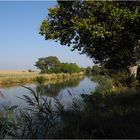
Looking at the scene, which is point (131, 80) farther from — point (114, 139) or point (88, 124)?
point (114, 139)

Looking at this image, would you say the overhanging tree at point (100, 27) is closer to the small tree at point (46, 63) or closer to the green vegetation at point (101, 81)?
the green vegetation at point (101, 81)

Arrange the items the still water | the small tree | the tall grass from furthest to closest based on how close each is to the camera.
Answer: the small tree
the still water
the tall grass

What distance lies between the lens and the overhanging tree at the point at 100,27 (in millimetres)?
19594

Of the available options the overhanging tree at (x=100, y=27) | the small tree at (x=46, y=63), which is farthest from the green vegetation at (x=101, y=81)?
the small tree at (x=46, y=63)

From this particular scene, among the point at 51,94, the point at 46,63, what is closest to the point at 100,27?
the point at 51,94

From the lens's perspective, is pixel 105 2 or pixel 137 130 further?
pixel 105 2

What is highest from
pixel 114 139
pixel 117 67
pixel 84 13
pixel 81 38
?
pixel 84 13

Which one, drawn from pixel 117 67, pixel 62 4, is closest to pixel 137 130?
pixel 62 4

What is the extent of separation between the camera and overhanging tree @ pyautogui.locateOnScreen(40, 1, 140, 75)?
19594 millimetres

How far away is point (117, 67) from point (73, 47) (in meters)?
5.83

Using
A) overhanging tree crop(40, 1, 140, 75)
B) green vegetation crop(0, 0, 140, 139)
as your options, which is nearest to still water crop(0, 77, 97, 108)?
green vegetation crop(0, 0, 140, 139)

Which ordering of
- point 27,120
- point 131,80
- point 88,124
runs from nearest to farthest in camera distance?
point 27,120 < point 88,124 < point 131,80

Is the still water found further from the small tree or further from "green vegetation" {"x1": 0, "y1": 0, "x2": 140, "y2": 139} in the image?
the small tree

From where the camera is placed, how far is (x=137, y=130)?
8141 millimetres
